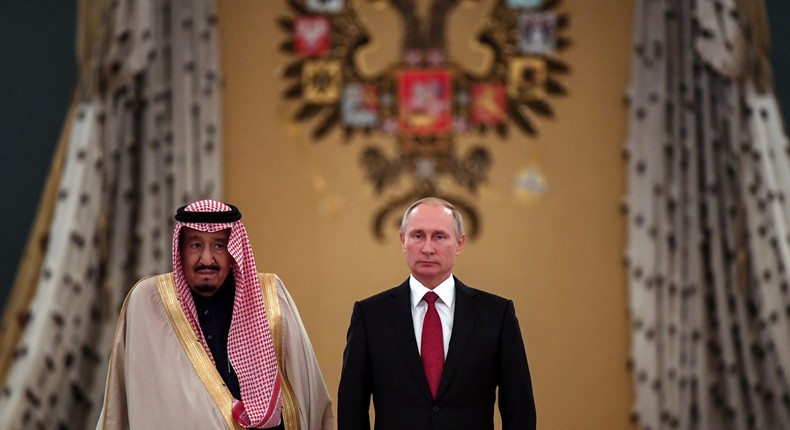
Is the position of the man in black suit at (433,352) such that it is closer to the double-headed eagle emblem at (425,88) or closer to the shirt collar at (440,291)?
the shirt collar at (440,291)

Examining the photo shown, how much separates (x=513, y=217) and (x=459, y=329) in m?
2.80

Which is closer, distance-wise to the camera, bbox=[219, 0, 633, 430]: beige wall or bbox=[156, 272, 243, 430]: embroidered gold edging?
bbox=[156, 272, 243, 430]: embroidered gold edging

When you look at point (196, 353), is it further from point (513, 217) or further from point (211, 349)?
point (513, 217)

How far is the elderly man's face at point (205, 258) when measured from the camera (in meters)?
3.56

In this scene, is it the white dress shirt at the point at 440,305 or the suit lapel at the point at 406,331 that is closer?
the suit lapel at the point at 406,331

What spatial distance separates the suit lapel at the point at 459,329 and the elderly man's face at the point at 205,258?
74 centimetres

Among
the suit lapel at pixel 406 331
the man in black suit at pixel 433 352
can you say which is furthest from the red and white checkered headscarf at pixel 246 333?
the suit lapel at pixel 406 331

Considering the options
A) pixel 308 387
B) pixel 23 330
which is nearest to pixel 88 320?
pixel 23 330

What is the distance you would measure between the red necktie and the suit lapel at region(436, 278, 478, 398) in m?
0.03

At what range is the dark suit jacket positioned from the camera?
11.2ft

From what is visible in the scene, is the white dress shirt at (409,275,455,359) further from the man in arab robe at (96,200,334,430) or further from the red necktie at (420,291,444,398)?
the man in arab robe at (96,200,334,430)

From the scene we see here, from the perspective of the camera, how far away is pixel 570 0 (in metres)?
6.27

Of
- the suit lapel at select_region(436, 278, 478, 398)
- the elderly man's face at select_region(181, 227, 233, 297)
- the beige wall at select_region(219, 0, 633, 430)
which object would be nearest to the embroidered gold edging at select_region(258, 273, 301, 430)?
the elderly man's face at select_region(181, 227, 233, 297)

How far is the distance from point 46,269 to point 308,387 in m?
2.69
